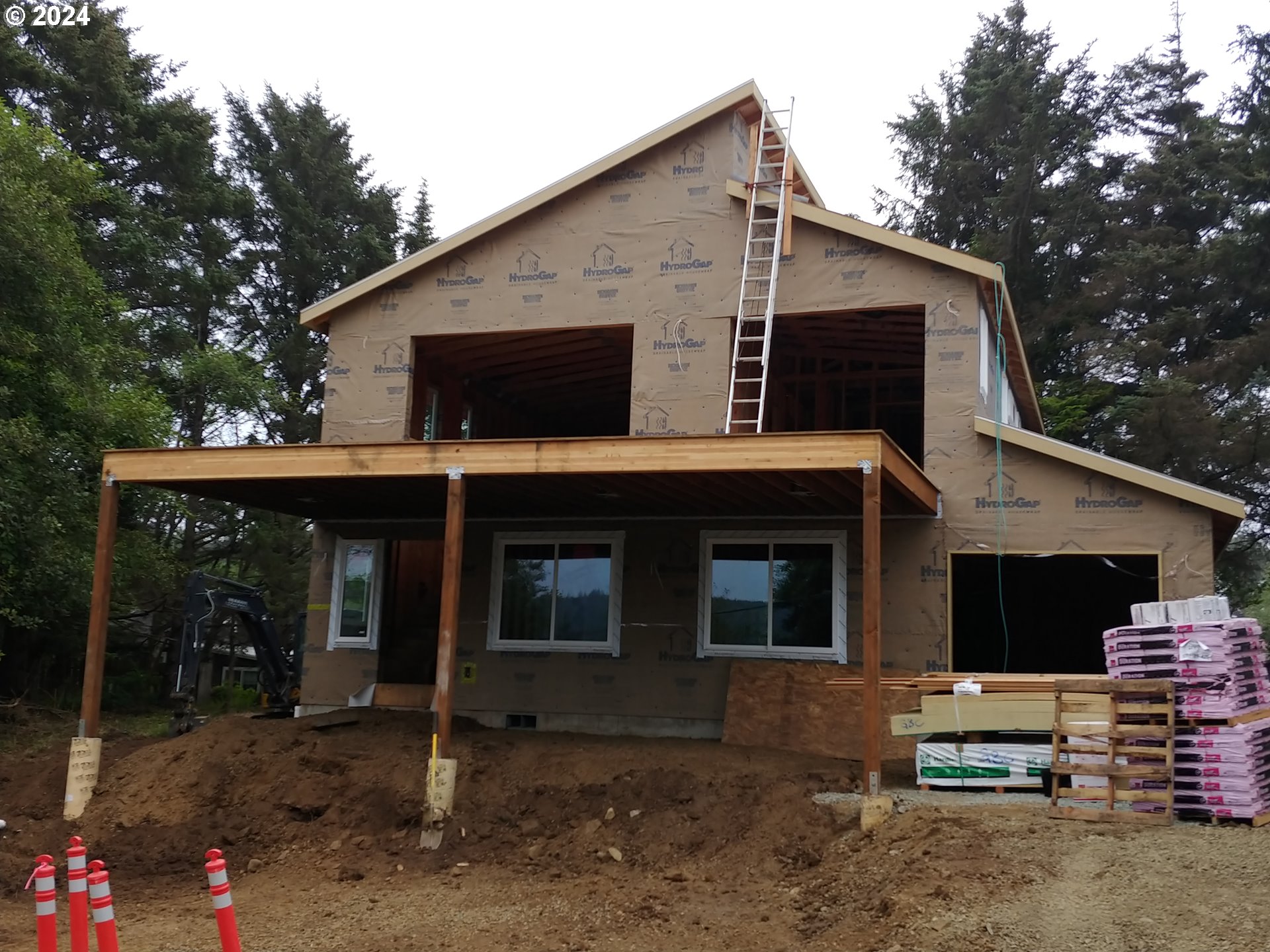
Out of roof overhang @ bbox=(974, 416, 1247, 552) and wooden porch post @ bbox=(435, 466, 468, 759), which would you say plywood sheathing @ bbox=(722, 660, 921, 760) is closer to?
roof overhang @ bbox=(974, 416, 1247, 552)

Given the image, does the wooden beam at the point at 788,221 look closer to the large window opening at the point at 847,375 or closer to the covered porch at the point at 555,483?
the large window opening at the point at 847,375

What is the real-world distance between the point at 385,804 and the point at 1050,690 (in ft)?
21.7

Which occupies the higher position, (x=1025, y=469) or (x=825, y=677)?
(x=1025, y=469)

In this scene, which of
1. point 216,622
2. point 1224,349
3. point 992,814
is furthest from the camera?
point 1224,349

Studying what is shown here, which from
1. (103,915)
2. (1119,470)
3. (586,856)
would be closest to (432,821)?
(586,856)

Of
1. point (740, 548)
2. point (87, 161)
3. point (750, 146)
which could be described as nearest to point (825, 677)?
point (740, 548)

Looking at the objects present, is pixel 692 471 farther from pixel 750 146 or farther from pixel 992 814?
pixel 750 146

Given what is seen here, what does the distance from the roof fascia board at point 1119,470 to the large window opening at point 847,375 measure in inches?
99.4

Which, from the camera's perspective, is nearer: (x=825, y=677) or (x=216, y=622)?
(x=825, y=677)

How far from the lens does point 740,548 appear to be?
13.8 metres

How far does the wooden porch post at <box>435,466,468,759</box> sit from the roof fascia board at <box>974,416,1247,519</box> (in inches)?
245

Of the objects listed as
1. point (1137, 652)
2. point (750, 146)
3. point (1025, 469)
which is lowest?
point (1137, 652)

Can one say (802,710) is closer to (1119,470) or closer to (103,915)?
(1119,470)
